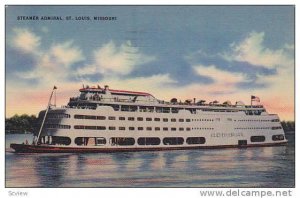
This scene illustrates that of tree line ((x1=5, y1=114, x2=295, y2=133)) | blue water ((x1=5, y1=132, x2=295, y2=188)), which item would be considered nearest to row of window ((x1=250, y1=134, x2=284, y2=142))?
blue water ((x1=5, y1=132, x2=295, y2=188))

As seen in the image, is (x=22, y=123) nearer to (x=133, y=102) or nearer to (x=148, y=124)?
(x=133, y=102)

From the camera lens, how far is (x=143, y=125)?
10039 mm

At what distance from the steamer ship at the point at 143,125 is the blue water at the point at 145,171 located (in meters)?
0.50

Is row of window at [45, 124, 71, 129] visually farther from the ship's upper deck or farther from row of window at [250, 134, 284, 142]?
row of window at [250, 134, 284, 142]

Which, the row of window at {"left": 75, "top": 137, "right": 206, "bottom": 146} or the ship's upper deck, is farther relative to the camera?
the row of window at {"left": 75, "top": 137, "right": 206, "bottom": 146}

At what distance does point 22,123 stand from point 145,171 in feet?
6.80

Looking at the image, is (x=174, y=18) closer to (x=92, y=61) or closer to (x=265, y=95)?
(x=92, y=61)

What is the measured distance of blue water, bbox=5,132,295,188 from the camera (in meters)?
7.42

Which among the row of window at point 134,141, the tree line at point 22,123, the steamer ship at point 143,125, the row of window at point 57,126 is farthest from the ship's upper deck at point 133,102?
the tree line at point 22,123

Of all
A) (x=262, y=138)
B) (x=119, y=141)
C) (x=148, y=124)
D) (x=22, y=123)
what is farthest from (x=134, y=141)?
(x=262, y=138)

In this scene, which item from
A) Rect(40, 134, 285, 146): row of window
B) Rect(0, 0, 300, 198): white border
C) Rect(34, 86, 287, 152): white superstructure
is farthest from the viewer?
Rect(40, 134, 285, 146): row of window

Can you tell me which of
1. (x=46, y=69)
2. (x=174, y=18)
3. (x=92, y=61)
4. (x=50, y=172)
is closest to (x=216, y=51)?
(x=174, y=18)

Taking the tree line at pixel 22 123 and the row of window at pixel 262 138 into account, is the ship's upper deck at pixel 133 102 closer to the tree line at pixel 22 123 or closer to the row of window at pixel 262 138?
the tree line at pixel 22 123

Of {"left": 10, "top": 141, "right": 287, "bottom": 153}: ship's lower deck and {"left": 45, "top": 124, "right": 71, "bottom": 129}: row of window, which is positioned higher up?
{"left": 45, "top": 124, "right": 71, "bottom": 129}: row of window
